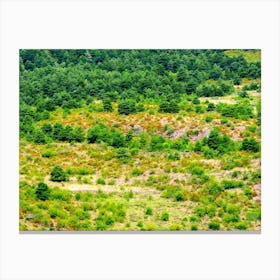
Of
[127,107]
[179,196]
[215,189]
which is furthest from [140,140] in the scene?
[215,189]

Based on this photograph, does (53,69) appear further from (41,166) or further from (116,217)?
(116,217)

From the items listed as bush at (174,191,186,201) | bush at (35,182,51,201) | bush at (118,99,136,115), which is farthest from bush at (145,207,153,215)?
bush at (118,99,136,115)

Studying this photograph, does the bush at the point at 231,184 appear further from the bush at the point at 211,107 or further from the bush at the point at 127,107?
the bush at the point at 127,107

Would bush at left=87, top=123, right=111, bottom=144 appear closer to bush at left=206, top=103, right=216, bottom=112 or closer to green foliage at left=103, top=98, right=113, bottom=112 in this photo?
green foliage at left=103, top=98, right=113, bottom=112

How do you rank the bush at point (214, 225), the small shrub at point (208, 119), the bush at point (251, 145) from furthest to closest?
the small shrub at point (208, 119) < the bush at point (251, 145) < the bush at point (214, 225)

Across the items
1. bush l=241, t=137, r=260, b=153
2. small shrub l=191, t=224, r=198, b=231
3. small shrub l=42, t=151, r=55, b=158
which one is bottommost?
small shrub l=191, t=224, r=198, b=231

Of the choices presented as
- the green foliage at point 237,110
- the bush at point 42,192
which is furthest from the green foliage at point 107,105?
the green foliage at point 237,110

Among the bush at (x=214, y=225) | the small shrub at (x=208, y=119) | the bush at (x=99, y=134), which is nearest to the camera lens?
the bush at (x=214, y=225)
